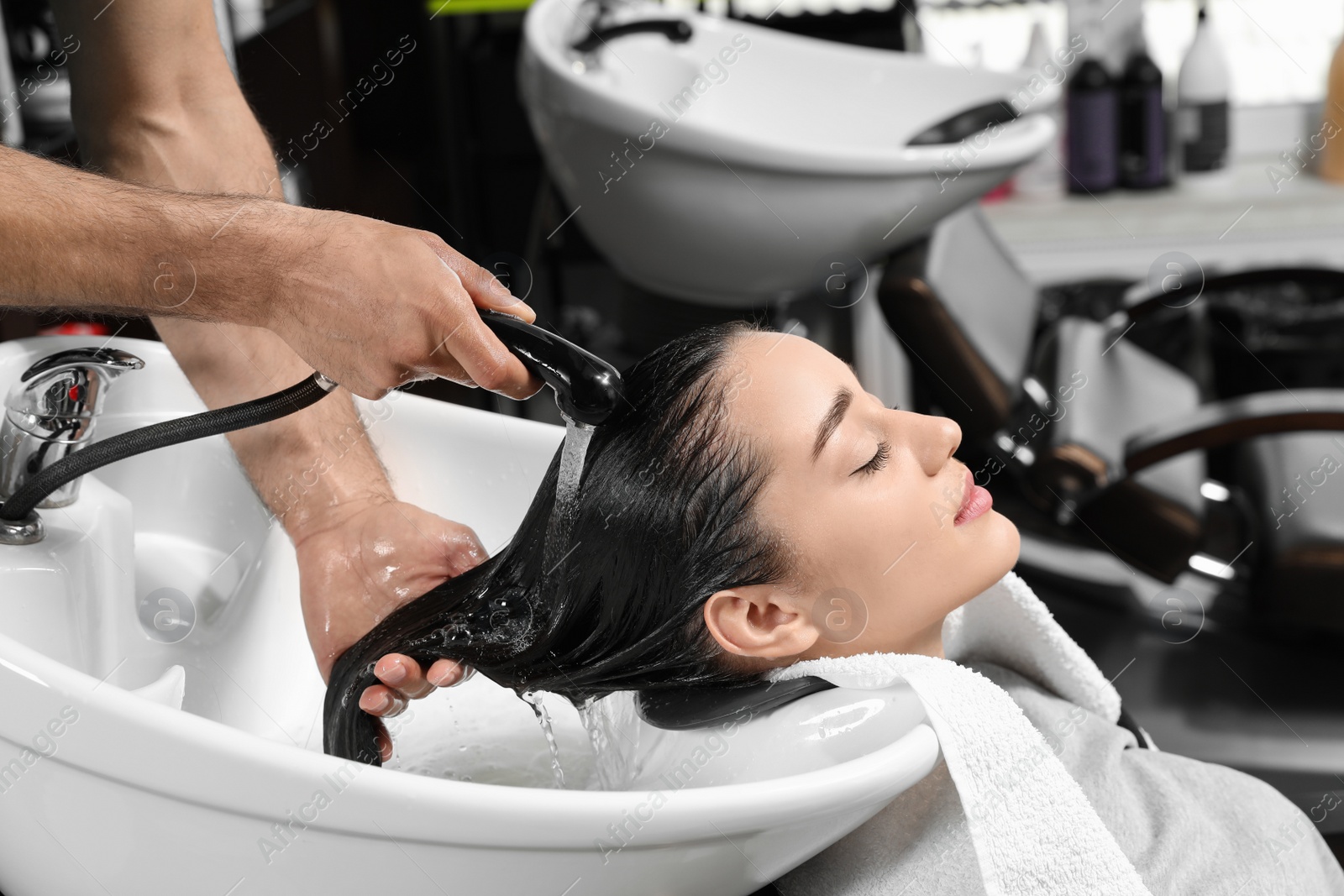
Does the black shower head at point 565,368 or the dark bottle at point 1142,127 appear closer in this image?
the black shower head at point 565,368

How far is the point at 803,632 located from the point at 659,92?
1.59 m

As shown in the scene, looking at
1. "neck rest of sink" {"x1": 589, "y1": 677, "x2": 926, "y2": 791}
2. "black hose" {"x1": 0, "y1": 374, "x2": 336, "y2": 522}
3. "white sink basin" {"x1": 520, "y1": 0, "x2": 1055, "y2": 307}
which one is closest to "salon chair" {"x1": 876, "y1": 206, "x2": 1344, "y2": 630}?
"white sink basin" {"x1": 520, "y1": 0, "x2": 1055, "y2": 307}

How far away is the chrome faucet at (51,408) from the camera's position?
844 millimetres

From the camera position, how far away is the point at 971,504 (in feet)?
3.09

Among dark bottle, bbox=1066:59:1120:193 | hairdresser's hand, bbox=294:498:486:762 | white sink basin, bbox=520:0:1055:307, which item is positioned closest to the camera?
hairdresser's hand, bbox=294:498:486:762

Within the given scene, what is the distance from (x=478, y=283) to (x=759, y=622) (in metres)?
0.33

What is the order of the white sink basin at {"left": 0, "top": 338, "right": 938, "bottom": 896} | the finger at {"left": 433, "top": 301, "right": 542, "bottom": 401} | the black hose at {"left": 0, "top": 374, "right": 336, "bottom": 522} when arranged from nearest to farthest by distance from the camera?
the white sink basin at {"left": 0, "top": 338, "right": 938, "bottom": 896} < the finger at {"left": 433, "top": 301, "right": 542, "bottom": 401} < the black hose at {"left": 0, "top": 374, "right": 336, "bottom": 522}

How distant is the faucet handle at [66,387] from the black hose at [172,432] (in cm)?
3

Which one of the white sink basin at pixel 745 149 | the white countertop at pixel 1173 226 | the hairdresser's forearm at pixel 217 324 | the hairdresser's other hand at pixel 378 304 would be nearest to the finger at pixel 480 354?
the hairdresser's other hand at pixel 378 304

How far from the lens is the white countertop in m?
3.05

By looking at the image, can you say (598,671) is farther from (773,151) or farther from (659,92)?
(659,92)

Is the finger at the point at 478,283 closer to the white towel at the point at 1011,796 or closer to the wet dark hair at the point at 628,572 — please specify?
the wet dark hair at the point at 628,572

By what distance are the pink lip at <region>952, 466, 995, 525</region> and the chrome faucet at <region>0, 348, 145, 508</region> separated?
2.07 ft

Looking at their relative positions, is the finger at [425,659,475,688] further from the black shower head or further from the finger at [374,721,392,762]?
the black shower head
